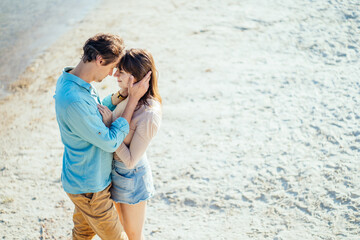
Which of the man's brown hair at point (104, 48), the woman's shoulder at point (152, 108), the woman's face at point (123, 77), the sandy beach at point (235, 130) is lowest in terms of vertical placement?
the sandy beach at point (235, 130)

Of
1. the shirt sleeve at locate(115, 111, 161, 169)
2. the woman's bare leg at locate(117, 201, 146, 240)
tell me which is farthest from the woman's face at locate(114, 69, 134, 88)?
the woman's bare leg at locate(117, 201, 146, 240)

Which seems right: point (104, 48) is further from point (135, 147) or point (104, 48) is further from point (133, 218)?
point (133, 218)

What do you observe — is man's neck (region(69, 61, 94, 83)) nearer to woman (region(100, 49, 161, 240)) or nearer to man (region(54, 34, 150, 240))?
man (region(54, 34, 150, 240))

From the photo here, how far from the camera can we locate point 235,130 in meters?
6.21

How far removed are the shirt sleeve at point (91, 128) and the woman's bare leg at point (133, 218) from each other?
695 mm

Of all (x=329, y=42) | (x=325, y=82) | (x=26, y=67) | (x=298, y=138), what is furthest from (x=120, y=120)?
(x=26, y=67)

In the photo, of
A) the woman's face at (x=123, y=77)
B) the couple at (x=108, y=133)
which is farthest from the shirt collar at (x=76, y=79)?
the woman's face at (x=123, y=77)

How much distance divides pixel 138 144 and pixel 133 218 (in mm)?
738

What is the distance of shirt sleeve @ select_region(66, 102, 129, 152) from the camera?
290cm

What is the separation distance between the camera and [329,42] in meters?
8.09

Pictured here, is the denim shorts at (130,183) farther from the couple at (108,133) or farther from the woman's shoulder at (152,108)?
the woman's shoulder at (152,108)

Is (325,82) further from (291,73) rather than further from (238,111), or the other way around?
(238,111)

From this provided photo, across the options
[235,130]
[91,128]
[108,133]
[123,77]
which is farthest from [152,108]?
[235,130]

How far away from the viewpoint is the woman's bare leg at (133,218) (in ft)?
11.3
